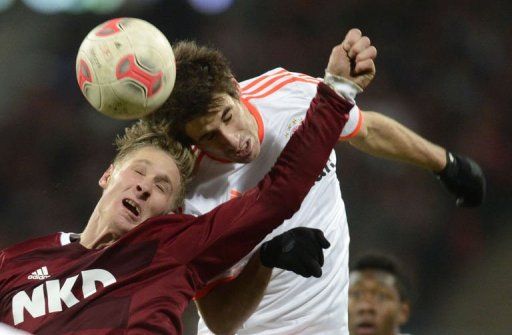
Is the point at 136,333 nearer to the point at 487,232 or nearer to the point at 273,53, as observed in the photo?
the point at 487,232

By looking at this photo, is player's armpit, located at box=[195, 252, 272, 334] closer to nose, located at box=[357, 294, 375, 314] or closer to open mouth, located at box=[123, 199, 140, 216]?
open mouth, located at box=[123, 199, 140, 216]

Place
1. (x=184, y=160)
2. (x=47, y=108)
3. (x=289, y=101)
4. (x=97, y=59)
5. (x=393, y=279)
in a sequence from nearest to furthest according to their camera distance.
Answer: (x=97, y=59), (x=184, y=160), (x=289, y=101), (x=393, y=279), (x=47, y=108)

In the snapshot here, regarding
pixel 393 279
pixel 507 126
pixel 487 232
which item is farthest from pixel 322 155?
pixel 507 126

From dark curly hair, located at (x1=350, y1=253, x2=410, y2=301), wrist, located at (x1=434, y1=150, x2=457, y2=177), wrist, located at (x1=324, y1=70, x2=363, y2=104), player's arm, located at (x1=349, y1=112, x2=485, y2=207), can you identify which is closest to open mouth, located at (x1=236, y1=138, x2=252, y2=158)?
wrist, located at (x1=324, y1=70, x2=363, y2=104)

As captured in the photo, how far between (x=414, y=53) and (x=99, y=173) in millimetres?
2623

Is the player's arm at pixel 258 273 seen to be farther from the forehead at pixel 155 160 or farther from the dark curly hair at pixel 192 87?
the dark curly hair at pixel 192 87

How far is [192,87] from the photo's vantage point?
3.05 m

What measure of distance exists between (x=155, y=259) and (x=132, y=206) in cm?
29

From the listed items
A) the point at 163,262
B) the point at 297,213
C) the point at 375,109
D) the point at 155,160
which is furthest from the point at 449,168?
the point at 375,109

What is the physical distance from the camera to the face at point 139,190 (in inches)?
113

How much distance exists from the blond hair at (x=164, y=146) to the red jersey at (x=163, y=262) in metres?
0.29

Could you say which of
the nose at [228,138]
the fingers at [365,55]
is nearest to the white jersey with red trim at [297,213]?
the nose at [228,138]

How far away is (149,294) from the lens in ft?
8.48

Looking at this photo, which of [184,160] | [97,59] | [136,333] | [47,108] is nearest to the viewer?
[136,333]
